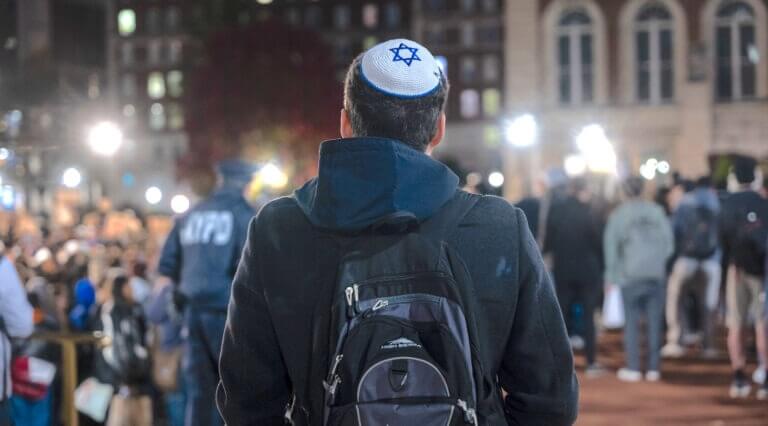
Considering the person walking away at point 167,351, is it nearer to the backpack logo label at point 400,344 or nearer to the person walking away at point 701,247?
the backpack logo label at point 400,344

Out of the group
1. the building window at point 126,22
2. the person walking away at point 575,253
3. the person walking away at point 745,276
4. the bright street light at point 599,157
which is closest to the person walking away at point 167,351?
the person walking away at point 745,276

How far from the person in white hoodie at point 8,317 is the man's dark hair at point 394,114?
3.05 metres

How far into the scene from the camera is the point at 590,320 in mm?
13445

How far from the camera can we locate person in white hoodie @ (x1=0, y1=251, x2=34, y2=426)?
562cm

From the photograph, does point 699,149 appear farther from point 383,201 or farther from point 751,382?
point 383,201

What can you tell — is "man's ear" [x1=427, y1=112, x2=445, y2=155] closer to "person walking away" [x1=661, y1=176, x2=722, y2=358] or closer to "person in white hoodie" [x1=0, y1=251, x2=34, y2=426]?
"person in white hoodie" [x1=0, y1=251, x2=34, y2=426]

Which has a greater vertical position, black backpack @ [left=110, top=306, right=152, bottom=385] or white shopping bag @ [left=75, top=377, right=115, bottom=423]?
black backpack @ [left=110, top=306, right=152, bottom=385]

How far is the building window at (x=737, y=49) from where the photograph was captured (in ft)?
134

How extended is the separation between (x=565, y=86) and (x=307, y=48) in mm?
33612

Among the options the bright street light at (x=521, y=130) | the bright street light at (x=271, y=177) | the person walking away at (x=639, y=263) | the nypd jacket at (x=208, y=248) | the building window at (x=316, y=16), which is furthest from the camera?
the building window at (x=316, y=16)

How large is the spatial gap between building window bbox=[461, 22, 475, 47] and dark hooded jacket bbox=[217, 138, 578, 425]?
309ft

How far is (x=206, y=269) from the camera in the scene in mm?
8242

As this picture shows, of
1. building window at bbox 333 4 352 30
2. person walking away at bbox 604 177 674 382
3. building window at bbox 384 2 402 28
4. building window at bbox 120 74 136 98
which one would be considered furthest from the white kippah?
building window at bbox 120 74 136 98

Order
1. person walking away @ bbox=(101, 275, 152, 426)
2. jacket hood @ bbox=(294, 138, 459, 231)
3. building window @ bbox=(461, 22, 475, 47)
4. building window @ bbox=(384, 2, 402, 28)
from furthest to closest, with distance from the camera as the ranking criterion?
building window @ bbox=(384, 2, 402, 28)
building window @ bbox=(461, 22, 475, 47)
person walking away @ bbox=(101, 275, 152, 426)
jacket hood @ bbox=(294, 138, 459, 231)
